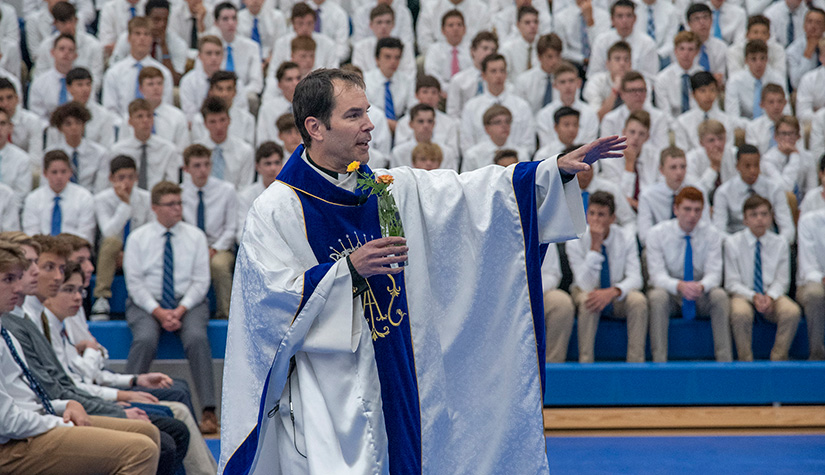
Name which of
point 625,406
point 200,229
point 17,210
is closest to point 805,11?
point 625,406

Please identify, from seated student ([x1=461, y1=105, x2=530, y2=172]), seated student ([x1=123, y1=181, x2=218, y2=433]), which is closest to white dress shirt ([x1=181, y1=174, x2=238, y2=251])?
seated student ([x1=123, y1=181, x2=218, y2=433])

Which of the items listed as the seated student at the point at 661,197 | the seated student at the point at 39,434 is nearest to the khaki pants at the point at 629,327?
the seated student at the point at 661,197

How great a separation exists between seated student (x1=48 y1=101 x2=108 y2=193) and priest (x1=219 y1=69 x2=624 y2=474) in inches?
212

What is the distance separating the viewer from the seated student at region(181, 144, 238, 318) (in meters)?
7.60

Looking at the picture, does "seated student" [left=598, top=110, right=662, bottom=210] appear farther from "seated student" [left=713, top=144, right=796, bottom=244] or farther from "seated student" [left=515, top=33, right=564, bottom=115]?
"seated student" [left=515, top=33, right=564, bottom=115]

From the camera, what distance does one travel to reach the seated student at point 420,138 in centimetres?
812

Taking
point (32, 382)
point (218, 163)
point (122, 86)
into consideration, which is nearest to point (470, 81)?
point (218, 163)

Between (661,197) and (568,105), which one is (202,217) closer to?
(568,105)

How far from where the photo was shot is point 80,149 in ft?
26.9

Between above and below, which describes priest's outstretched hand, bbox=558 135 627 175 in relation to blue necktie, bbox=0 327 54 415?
above

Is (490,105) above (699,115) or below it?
above

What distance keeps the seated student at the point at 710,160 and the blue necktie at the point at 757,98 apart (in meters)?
1.11

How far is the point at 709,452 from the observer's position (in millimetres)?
6094

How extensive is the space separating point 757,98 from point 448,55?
2.96 meters
